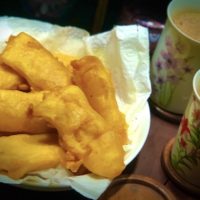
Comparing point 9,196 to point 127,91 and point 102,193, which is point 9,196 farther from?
point 127,91

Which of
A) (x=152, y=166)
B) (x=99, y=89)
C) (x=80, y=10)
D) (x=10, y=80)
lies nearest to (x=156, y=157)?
(x=152, y=166)

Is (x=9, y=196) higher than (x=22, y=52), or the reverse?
(x=22, y=52)

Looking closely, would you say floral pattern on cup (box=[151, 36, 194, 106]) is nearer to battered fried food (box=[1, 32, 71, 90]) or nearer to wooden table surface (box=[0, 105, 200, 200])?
wooden table surface (box=[0, 105, 200, 200])

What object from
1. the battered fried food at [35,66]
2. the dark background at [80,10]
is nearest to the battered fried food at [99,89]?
the battered fried food at [35,66]

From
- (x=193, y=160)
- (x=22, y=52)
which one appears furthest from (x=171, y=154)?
(x=22, y=52)

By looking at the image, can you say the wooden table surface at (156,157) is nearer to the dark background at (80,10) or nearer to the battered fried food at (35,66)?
the battered fried food at (35,66)
